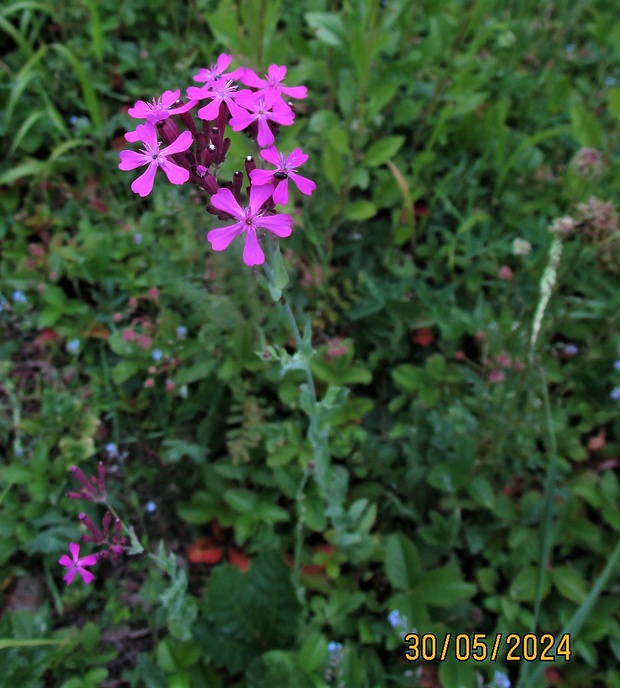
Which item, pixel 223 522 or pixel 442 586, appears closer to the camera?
pixel 442 586

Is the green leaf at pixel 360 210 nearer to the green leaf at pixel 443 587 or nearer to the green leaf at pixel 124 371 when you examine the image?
the green leaf at pixel 124 371

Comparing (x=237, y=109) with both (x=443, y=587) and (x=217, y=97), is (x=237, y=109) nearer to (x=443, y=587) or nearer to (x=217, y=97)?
(x=217, y=97)

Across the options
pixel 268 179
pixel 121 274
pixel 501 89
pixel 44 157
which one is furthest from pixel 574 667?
pixel 44 157

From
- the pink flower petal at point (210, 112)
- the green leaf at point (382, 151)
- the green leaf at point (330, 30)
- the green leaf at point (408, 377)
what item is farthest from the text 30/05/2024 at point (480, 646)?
the green leaf at point (330, 30)

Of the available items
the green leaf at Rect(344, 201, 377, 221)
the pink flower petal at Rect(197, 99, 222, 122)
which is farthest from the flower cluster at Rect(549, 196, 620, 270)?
the pink flower petal at Rect(197, 99, 222, 122)

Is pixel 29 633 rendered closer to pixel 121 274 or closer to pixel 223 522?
pixel 223 522

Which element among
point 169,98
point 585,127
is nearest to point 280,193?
point 169,98
